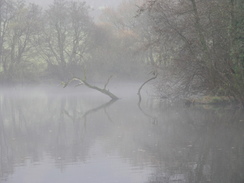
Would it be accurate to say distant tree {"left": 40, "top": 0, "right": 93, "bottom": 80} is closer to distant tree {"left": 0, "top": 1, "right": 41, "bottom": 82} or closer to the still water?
distant tree {"left": 0, "top": 1, "right": 41, "bottom": 82}

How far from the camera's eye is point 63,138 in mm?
15969

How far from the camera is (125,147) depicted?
1377 cm

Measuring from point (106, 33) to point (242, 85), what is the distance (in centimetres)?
3609

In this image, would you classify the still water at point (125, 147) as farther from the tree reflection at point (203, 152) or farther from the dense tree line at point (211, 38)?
the dense tree line at point (211, 38)

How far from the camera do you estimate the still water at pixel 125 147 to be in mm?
10234

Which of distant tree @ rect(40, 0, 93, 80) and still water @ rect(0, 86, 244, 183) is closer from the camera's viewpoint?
still water @ rect(0, 86, 244, 183)

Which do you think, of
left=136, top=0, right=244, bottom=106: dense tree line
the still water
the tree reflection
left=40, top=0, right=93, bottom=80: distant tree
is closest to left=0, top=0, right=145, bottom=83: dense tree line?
left=40, top=0, right=93, bottom=80: distant tree

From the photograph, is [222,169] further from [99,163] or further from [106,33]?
[106,33]

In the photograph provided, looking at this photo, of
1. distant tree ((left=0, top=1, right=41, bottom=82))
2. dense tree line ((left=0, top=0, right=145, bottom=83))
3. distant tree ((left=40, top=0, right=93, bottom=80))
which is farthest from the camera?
distant tree ((left=40, top=0, right=93, bottom=80))

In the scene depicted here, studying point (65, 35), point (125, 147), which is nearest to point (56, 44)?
point (65, 35)

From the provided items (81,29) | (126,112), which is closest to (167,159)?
(126,112)

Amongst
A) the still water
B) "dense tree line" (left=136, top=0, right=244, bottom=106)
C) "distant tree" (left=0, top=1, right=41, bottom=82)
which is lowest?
the still water

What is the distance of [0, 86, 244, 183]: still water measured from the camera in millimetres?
10234

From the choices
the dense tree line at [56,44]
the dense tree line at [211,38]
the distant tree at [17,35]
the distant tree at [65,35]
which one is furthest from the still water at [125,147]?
the distant tree at [65,35]
